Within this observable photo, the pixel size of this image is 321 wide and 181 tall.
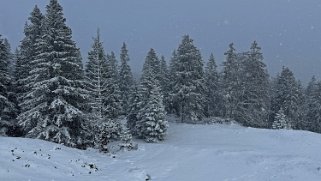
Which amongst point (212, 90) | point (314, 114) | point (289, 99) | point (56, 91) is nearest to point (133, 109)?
point (56, 91)

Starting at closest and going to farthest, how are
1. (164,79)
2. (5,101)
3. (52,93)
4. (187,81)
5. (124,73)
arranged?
(52,93) → (5,101) → (187,81) → (164,79) → (124,73)

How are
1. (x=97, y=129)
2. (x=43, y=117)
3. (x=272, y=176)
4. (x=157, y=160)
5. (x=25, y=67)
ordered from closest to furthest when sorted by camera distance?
(x=272, y=176) → (x=157, y=160) → (x=43, y=117) → (x=97, y=129) → (x=25, y=67)

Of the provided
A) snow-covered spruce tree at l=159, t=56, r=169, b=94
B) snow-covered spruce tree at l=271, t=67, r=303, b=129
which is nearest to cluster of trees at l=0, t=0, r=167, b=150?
snow-covered spruce tree at l=159, t=56, r=169, b=94

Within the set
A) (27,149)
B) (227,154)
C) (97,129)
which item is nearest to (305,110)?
(97,129)

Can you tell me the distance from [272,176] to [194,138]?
2371cm

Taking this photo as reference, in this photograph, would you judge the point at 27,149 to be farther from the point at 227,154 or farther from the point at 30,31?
the point at 30,31

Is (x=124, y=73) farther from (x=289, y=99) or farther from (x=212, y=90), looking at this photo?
(x=289, y=99)

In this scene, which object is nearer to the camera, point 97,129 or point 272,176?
point 272,176

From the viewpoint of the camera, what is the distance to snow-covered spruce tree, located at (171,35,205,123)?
4888cm

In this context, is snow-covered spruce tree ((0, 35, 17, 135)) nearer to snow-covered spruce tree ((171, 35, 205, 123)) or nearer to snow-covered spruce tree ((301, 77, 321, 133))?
snow-covered spruce tree ((171, 35, 205, 123))

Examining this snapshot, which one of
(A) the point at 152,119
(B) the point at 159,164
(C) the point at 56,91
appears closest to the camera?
(B) the point at 159,164

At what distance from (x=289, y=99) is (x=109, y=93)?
2924 cm

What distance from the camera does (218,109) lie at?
64.1 m

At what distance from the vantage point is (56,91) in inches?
1109
